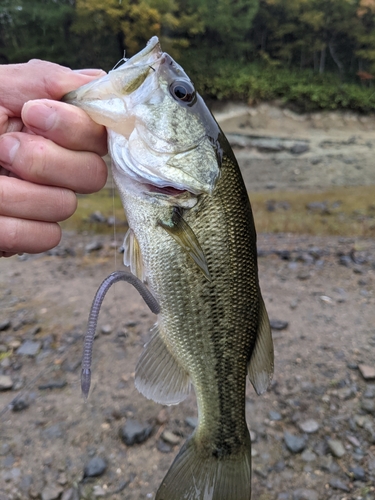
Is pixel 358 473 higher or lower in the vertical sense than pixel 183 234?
lower

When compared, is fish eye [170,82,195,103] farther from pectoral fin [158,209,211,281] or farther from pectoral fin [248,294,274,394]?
pectoral fin [248,294,274,394]

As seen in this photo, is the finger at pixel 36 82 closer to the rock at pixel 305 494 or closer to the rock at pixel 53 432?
the rock at pixel 53 432

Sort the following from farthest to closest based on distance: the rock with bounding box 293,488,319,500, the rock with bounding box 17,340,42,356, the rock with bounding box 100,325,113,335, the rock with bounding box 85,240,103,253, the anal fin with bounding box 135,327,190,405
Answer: the rock with bounding box 85,240,103,253, the rock with bounding box 100,325,113,335, the rock with bounding box 17,340,42,356, the rock with bounding box 293,488,319,500, the anal fin with bounding box 135,327,190,405

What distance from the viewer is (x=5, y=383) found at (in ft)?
9.50

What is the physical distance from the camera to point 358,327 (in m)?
3.76

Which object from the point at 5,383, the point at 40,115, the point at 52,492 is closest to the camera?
the point at 40,115

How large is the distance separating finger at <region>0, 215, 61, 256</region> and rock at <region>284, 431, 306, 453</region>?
2.02 meters

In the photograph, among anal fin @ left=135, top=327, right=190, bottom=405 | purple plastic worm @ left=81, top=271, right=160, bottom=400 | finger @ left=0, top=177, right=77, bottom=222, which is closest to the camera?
purple plastic worm @ left=81, top=271, right=160, bottom=400

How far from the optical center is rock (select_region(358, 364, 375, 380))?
121 inches

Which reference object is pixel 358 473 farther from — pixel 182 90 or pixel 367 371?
pixel 182 90

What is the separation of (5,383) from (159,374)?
6.22ft

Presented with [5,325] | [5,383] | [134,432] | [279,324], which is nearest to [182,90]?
[134,432]

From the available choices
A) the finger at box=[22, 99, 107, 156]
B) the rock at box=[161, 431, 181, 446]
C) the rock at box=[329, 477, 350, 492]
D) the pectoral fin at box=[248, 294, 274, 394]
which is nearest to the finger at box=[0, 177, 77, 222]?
the finger at box=[22, 99, 107, 156]

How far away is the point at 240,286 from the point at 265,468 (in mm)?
1589
